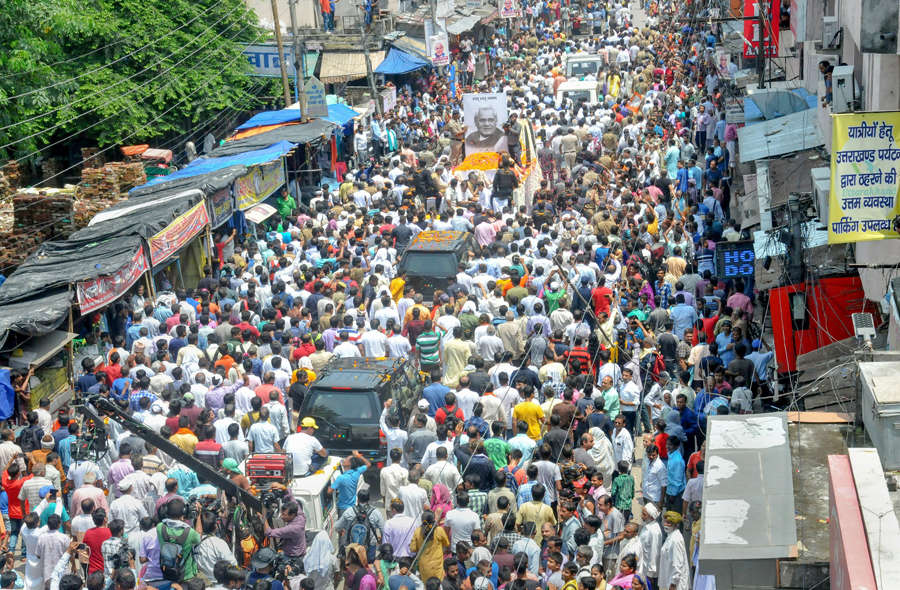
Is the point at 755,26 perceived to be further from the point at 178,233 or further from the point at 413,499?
the point at 413,499

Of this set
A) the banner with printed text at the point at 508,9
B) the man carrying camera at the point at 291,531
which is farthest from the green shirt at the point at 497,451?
the banner with printed text at the point at 508,9

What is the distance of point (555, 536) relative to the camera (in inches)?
419

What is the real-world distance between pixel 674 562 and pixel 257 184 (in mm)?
16509

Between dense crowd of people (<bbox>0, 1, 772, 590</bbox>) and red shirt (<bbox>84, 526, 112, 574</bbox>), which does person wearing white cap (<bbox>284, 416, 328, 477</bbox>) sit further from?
red shirt (<bbox>84, 526, 112, 574</bbox>)

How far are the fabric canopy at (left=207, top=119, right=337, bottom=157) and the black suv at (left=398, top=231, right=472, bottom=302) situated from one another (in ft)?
27.3

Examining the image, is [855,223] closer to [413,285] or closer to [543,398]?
[543,398]

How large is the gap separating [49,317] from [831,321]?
408 inches

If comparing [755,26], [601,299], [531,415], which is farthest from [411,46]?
[531,415]

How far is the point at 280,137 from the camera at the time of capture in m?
28.0

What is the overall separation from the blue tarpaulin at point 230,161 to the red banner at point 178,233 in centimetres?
279

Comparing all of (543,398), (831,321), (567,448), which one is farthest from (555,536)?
(831,321)

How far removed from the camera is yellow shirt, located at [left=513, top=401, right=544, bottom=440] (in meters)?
13.6

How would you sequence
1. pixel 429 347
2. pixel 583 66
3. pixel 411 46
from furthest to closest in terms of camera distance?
pixel 411 46 → pixel 583 66 → pixel 429 347

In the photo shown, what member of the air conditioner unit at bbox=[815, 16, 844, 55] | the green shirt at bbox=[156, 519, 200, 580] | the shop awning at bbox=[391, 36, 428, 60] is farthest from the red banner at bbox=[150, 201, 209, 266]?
the shop awning at bbox=[391, 36, 428, 60]
